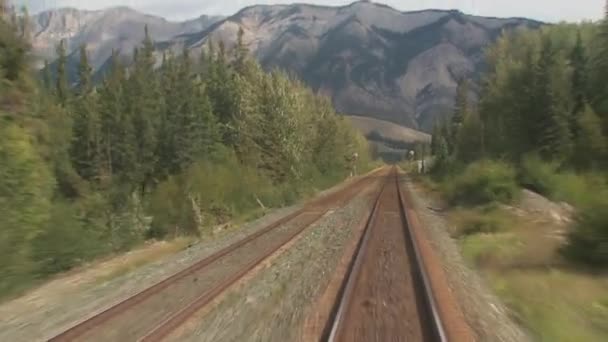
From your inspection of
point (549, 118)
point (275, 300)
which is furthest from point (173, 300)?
point (549, 118)

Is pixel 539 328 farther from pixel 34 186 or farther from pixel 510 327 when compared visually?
pixel 34 186

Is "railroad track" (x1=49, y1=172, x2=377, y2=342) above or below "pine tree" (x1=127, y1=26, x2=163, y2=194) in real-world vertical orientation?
below

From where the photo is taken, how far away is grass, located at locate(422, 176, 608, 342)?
31.9 feet

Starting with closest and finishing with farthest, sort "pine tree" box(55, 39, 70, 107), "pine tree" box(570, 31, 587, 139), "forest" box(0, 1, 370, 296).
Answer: "forest" box(0, 1, 370, 296), "pine tree" box(570, 31, 587, 139), "pine tree" box(55, 39, 70, 107)

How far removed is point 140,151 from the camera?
71312 millimetres

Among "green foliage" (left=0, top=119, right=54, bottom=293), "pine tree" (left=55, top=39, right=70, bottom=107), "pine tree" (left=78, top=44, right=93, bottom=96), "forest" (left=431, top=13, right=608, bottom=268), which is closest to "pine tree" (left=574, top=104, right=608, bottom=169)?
"forest" (left=431, top=13, right=608, bottom=268)

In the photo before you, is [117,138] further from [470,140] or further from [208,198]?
[208,198]

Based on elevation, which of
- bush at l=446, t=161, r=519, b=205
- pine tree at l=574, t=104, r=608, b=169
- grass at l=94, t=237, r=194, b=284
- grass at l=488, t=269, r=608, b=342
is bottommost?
grass at l=94, t=237, r=194, b=284

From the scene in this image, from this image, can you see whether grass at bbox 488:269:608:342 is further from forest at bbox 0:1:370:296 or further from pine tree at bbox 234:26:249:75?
pine tree at bbox 234:26:249:75

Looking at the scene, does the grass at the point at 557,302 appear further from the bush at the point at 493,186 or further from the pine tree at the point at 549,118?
the pine tree at the point at 549,118

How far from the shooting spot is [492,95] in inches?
2544

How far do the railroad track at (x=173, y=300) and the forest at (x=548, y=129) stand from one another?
25.6 feet

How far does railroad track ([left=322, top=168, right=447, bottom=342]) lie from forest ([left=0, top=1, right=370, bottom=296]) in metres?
6.86

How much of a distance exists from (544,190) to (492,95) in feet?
114
